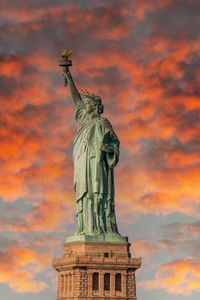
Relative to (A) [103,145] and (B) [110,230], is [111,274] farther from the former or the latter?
(A) [103,145]

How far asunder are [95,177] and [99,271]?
20.9 feet

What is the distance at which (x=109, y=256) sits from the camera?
237 ft

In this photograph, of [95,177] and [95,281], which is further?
[95,177]

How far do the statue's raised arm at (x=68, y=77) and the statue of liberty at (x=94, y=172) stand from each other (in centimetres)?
84

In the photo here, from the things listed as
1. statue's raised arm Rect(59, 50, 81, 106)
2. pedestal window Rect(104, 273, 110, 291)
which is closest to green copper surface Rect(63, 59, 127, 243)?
statue's raised arm Rect(59, 50, 81, 106)

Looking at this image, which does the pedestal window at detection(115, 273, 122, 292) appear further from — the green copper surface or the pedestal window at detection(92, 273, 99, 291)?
the green copper surface

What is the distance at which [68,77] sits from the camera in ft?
251

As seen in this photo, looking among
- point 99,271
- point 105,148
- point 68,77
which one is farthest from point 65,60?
point 99,271

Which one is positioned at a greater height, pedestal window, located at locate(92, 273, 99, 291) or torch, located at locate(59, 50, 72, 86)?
torch, located at locate(59, 50, 72, 86)

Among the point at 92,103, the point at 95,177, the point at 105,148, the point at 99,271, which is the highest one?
the point at 92,103

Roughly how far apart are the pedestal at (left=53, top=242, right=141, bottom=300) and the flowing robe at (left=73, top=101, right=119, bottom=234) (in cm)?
135

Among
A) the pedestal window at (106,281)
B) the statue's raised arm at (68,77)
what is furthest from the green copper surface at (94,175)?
the pedestal window at (106,281)

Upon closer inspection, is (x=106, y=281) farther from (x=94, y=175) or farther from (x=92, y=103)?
(x=92, y=103)

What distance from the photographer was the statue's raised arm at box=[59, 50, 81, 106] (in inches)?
3007
